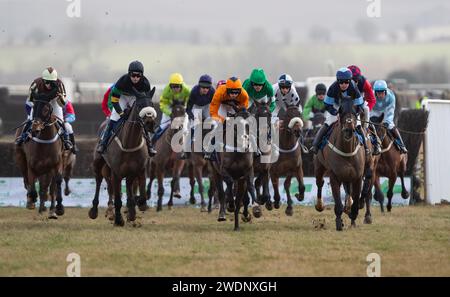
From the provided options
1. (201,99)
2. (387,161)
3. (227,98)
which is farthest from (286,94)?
(227,98)

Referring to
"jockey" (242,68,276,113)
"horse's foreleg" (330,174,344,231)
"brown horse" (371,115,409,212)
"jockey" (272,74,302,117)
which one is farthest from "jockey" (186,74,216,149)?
"horse's foreleg" (330,174,344,231)

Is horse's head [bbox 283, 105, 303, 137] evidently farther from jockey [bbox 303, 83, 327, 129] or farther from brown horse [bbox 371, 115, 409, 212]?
jockey [bbox 303, 83, 327, 129]

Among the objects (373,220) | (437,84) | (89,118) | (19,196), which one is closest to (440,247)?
(373,220)

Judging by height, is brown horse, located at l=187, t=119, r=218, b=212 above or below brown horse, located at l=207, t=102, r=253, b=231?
below

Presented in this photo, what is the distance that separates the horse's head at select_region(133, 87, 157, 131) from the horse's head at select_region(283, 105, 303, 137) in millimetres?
3195

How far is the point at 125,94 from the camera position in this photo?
15.1 m

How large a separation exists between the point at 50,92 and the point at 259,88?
3255mm

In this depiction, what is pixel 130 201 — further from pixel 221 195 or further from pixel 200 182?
pixel 200 182

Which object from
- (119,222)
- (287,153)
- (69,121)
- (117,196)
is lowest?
(119,222)

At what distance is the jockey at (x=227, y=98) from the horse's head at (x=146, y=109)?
119cm

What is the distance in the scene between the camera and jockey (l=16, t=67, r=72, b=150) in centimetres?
1574

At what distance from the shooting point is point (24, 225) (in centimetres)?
1572

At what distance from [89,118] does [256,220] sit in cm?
1763

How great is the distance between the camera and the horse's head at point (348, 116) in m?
13.9
